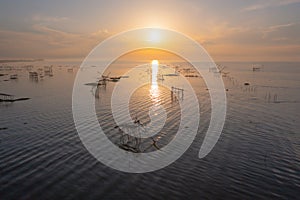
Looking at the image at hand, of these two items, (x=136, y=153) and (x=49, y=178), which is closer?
(x=49, y=178)

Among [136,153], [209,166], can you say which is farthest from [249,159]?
[136,153]

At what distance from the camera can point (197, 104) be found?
4319 centimetres

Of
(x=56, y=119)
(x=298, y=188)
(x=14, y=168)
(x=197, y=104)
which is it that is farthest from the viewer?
(x=197, y=104)

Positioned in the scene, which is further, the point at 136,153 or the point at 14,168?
the point at 136,153

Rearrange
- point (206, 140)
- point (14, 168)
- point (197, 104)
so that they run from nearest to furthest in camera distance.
A: point (14, 168)
point (206, 140)
point (197, 104)

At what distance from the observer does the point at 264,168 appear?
18.3 meters

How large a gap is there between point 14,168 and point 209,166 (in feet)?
48.1

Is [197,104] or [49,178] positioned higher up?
[197,104]

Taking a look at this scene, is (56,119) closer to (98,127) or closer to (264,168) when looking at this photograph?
(98,127)

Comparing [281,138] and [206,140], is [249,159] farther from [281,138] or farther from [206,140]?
[281,138]

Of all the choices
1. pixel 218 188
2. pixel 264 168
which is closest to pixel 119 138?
pixel 218 188

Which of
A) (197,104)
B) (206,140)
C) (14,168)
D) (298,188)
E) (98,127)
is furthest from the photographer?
(197,104)

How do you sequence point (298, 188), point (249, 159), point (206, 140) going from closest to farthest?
point (298, 188), point (249, 159), point (206, 140)

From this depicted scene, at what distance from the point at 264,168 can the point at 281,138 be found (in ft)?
27.6
